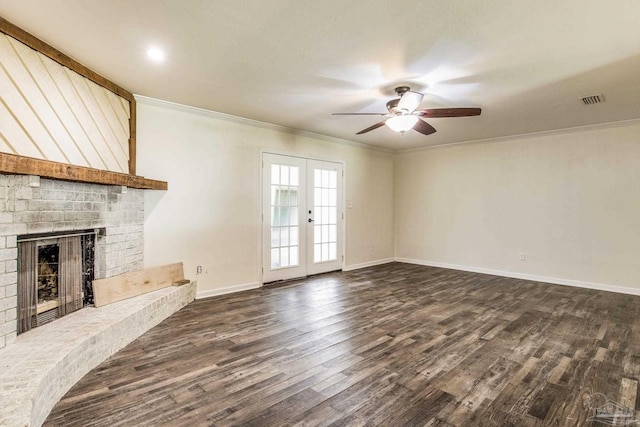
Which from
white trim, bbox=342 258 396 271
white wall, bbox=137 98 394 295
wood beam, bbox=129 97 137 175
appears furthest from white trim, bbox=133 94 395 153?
white trim, bbox=342 258 396 271

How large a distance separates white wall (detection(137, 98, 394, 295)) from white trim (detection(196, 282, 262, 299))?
0.03 metres

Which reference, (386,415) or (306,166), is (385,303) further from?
(306,166)

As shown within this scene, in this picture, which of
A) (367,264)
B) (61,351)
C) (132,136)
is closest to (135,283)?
(61,351)

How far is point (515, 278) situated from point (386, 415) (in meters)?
4.78

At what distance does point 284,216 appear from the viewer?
5.20 meters

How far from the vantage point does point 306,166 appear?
18.0 feet

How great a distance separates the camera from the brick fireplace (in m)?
2.16

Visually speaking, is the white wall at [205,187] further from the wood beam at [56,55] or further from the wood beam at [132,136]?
the wood beam at [56,55]

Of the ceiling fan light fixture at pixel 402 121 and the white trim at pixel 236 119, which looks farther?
the white trim at pixel 236 119

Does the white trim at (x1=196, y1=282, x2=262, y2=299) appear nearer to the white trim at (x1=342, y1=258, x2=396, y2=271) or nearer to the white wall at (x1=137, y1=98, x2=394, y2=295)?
the white wall at (x1=137, y1=98, x2=394, y2=295)

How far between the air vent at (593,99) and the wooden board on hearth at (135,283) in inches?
206

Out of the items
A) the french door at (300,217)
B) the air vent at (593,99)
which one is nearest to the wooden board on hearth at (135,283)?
the french door at (300,217)

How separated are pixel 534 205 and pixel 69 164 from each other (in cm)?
637

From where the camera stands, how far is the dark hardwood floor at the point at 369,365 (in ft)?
6.33
